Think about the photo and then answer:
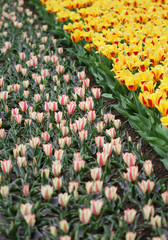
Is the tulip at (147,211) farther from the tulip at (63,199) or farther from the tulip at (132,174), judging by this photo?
the tulip at (63,199)

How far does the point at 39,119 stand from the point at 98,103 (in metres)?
0.78

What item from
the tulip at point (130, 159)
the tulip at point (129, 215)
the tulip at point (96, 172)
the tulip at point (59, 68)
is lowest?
the tulip at point (129, 215)

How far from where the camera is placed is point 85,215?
7.53 feet

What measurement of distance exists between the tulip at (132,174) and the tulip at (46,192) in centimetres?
58

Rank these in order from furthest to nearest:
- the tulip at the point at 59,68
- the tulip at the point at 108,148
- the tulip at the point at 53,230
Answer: the tulip at the point at 59,68 → the tulip at the point at 108,148 → the tulip at the point at 53,230

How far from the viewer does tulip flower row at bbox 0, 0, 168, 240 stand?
7.84 ft

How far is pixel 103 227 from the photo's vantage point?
244cm

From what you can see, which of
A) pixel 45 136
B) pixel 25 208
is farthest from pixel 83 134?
pixel 25 208

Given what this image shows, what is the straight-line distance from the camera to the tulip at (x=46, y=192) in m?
2.53

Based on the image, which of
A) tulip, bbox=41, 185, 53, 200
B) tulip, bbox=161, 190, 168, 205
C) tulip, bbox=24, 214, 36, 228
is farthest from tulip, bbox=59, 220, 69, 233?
tulip, bbox=161, 190, 168, 205

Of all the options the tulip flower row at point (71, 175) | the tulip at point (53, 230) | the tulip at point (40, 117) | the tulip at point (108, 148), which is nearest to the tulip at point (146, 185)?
the tulip flower row at point (71, 175)

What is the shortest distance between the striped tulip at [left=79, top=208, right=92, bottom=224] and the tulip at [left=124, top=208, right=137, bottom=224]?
0.24 m

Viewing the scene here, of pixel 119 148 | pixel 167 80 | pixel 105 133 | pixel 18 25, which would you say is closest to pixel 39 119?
pixel 105 133

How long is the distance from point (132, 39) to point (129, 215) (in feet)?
8.64
